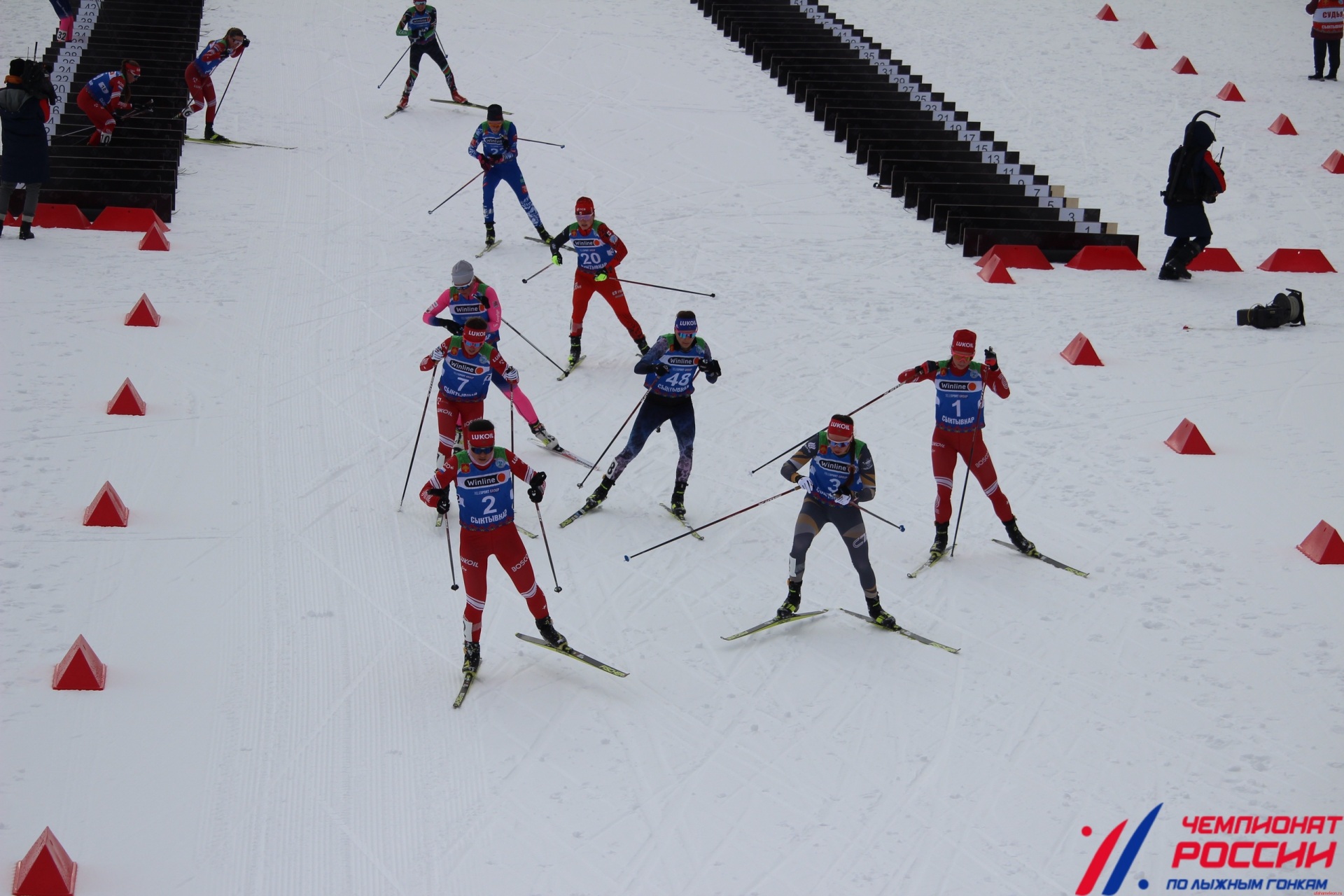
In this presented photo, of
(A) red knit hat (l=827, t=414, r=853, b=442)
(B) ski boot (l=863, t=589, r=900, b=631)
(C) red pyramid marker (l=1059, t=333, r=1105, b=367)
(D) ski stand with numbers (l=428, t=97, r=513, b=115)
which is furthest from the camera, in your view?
(D) ski stand with numbers (l=428, t=97, r=513, b=115)

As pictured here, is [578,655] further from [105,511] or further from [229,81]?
[229,81]

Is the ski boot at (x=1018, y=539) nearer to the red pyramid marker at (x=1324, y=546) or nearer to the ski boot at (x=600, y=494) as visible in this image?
the red pyramid marker at (x=1324, y=546)

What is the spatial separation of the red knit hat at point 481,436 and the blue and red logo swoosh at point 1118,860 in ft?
12.2

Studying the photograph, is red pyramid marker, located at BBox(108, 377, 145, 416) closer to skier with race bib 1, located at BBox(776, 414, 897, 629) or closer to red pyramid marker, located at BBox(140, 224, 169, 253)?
red pyramid marker, located at BBox(140, 224, 169, 253)

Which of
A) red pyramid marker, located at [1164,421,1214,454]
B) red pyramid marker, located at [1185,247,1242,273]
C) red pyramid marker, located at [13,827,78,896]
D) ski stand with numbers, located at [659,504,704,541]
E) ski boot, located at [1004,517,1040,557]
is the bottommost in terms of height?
A: red pyramid marker, located at [13,827,78,896]

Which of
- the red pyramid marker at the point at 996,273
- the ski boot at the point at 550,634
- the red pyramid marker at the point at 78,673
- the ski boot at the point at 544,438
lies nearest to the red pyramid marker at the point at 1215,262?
the red pyramid marker at the point at 996,273

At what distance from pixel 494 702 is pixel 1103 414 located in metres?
6.36

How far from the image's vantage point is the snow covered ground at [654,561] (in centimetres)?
634

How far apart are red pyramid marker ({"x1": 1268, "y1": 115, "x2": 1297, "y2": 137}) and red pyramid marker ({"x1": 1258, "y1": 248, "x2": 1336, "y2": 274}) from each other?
443 cm

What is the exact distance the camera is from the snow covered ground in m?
6.34

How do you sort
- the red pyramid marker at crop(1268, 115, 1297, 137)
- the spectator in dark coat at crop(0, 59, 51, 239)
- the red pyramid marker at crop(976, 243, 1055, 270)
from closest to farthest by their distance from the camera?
1. the spectator in dark coat at crop(0, 59, 51, 239)
2. the red pyramid marker at crop(976, 243, 1055, 270)
3. the red pyramid marker at crop(1268, 115, 1297, 137)

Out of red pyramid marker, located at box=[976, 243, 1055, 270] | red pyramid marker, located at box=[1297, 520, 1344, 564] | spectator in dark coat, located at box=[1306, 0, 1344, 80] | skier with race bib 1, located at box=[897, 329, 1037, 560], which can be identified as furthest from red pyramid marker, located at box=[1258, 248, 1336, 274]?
skier with race bib 1, located at box=[897, 329, 1037, 560]

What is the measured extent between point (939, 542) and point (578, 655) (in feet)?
9.54

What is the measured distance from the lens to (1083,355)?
1198 cm
